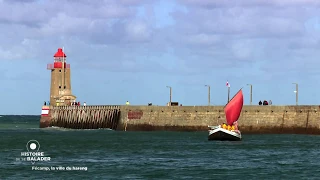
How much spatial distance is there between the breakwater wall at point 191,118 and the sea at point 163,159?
30.0 ft

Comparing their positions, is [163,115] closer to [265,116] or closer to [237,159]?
[265,116]

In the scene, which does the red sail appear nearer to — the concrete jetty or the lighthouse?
the concrete jetty

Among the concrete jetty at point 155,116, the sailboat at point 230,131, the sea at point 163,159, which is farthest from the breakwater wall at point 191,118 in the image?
the sailboat at point 230,131

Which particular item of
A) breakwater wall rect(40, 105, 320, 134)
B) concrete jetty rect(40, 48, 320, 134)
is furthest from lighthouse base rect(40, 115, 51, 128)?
breakwater wall rect(40, 105, 320, 134)

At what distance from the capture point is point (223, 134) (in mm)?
86000

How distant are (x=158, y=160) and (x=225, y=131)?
24.2 m

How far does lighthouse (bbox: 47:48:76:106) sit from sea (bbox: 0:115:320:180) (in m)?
47.1

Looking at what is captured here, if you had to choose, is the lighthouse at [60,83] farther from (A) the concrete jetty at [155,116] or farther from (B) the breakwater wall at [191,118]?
(B) the breakwater wall at [191,118]

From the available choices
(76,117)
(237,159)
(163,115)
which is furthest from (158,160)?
(76,117)

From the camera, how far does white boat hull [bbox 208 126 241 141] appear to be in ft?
281

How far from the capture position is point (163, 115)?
111m

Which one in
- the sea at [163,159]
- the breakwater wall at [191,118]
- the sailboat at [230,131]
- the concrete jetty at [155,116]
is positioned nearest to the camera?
the sea at [163,159]

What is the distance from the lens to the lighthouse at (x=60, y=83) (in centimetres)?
13380

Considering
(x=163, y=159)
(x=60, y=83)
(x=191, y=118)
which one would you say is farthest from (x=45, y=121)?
(x=163, y=159)
